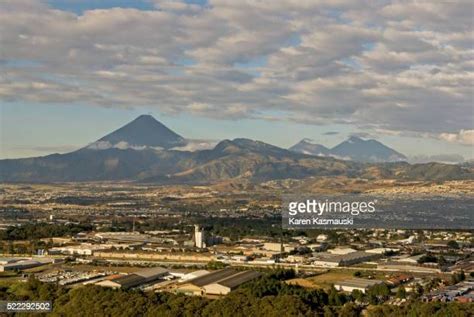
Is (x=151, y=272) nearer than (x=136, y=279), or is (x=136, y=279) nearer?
(x=136, y=279)

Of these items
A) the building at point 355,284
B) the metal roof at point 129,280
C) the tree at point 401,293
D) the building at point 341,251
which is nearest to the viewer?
the tree at point 401,293

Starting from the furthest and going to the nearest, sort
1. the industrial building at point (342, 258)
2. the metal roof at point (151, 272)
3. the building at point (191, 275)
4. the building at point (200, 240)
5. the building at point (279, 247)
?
1. the building at point (200, 240)
2. the building at point (279, 247)
3. the industrial building at point (342, 258)
4. the metal roof at point (151, 272)
5. the building at point (191, 275)

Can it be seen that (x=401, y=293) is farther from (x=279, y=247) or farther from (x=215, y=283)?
(x=279, y=247)

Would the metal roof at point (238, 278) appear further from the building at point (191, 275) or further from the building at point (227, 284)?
the building at point (191, 275)

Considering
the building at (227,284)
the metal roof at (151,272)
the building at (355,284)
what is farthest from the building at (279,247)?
the building at (227,284)

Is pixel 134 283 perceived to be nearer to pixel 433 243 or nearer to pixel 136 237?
pixel 136 237

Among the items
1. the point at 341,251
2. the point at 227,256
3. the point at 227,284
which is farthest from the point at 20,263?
the point at 341,251
